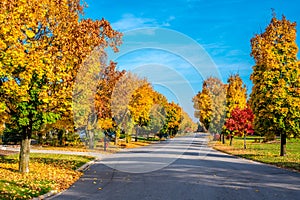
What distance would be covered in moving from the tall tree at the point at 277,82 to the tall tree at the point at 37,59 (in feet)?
51.3

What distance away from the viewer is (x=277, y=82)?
27.4 meters

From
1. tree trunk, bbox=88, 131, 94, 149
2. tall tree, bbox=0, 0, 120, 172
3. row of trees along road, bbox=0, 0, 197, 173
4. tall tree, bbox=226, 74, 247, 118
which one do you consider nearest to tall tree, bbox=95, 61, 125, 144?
tree trunk, bbox=88, 131, 94, 149

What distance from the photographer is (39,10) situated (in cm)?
1436

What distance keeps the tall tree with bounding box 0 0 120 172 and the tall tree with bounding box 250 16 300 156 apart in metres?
15.6

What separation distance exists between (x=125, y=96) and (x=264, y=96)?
1907 cm

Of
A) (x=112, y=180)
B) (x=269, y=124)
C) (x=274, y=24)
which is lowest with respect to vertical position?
(x=112, y=180)

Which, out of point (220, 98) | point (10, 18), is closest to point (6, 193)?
point (10, 18)

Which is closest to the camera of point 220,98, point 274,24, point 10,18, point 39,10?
point 10,18

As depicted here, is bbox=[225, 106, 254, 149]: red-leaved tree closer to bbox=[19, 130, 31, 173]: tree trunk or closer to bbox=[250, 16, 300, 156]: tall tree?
bbox=[250, 16, 300, 156]: tall tree

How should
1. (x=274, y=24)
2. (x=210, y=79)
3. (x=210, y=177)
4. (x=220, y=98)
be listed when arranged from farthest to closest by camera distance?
(x=210, y=79), (x=220, y=98), (x=274, y=24), (x=210, y=177)

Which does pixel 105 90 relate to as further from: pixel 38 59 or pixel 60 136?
pixel 38 59

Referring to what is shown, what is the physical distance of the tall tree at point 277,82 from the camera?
26266 mm

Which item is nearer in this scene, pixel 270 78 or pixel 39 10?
pixel 39 10

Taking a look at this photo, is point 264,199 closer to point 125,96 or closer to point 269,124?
point 269,124
